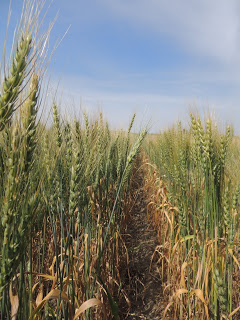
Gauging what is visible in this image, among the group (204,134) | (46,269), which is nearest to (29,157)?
(204,134)

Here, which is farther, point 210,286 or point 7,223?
point 210,286

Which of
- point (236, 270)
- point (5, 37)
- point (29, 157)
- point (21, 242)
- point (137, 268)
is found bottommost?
point (137, 268)

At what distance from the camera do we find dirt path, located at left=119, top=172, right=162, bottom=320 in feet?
7.02

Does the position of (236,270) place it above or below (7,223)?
below

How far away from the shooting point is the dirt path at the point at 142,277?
7.02ft

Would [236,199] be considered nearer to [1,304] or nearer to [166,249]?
[166,249]

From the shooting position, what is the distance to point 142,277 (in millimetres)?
2535

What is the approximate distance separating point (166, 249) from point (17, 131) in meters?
2.09

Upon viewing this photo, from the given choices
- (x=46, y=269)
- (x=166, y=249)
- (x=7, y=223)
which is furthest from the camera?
(x=166, y=249)

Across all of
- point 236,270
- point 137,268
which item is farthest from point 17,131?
point 137,268

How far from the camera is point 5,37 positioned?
891mm

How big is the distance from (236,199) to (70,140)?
43.6 inches

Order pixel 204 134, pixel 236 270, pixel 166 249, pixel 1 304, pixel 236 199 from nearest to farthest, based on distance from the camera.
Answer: pixel 1 304, pixel 204 134, pixel 236 199, pixel 236 270, pixel 166 249

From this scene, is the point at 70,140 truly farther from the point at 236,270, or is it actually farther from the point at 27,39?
the point at 236,270
